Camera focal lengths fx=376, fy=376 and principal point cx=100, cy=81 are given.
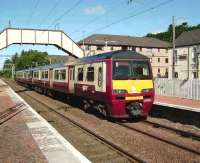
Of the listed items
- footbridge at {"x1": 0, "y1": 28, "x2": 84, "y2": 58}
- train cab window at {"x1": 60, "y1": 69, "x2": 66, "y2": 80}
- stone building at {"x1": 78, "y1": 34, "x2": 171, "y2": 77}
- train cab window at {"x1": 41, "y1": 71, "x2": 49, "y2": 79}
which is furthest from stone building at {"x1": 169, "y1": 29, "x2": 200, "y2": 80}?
train cab window at {"x1": 60, "y1": 69, "x2": 66, "y2": 80}

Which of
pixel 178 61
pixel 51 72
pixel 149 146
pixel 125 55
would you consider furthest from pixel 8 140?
pixel 178 61

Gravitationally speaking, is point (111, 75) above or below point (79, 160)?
above

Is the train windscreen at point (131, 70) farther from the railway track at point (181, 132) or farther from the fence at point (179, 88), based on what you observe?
the fence at point (179, 88)

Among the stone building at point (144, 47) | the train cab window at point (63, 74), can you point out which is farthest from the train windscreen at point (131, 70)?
the stone building at point (144, 47)

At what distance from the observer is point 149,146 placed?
1046 cm

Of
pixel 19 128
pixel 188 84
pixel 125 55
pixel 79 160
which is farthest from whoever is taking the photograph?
pixel 188 84

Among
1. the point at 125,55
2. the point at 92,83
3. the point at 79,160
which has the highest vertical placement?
the point at 125,55

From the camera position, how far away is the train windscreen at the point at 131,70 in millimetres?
14914

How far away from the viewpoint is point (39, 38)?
115 ft

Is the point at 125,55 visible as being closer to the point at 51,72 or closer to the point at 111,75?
the point at 111,75

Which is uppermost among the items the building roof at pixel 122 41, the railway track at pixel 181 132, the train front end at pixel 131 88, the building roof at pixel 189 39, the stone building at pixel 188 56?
the building roof at pixel 122 41

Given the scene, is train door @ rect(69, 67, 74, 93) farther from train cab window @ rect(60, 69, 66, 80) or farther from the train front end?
the train front end

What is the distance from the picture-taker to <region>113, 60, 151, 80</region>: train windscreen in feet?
48.9

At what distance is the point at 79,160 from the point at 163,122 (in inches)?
297
